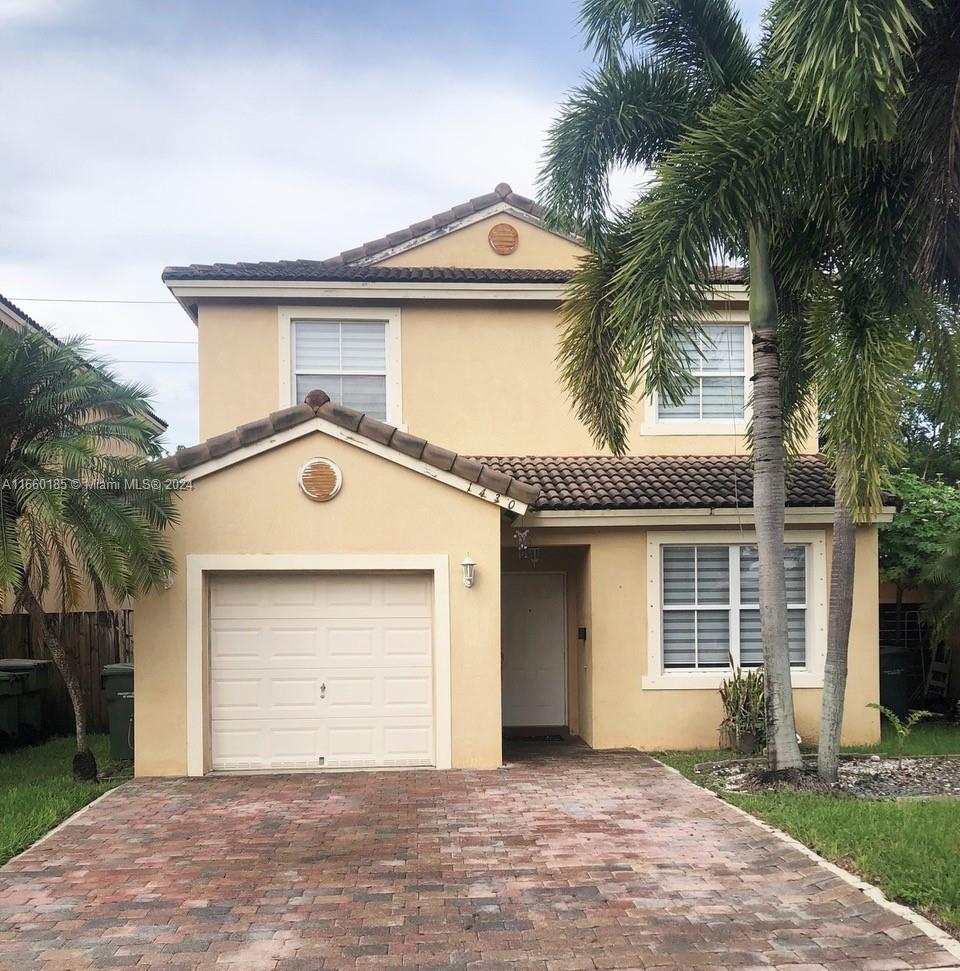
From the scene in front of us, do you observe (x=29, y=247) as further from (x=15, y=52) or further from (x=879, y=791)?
(x=879, y=791)

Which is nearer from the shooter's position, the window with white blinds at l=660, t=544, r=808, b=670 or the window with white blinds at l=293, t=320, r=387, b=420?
the window with white blinds at l=660, t=544, r=808, b=670

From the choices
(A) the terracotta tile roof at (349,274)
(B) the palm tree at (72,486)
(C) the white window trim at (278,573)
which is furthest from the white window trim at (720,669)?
(B) the palm tree at (72,486)

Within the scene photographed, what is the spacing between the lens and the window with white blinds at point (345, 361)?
1395 centimetres

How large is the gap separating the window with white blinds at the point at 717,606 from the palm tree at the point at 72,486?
655 cm

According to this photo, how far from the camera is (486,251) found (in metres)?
15.0

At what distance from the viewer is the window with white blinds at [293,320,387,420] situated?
1395 cm

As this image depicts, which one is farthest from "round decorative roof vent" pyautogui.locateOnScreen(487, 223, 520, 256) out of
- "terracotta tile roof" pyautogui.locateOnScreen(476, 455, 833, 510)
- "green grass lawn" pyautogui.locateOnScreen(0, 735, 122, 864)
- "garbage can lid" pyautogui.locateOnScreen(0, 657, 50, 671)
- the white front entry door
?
"garbage can lid" pyautogui.locateOnScreen(0, 657, 50, 671)

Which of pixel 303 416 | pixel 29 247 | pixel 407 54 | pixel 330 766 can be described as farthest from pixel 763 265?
pixel 29 247

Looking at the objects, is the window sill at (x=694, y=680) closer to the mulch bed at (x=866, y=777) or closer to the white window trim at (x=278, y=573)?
the mulch bed at (x=866, y=777)

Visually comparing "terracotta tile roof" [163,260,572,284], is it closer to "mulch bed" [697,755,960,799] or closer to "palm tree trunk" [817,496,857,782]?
"palm tree trunk" [817,496,857,782]

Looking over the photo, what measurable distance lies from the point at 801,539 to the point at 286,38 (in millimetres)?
10158

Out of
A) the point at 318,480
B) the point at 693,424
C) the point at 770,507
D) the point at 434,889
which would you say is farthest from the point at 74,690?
the point at 693,424

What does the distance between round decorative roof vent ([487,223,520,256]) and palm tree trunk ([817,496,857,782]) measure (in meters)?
7.41

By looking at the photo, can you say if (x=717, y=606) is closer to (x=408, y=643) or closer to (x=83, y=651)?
(x=408, y=643)
